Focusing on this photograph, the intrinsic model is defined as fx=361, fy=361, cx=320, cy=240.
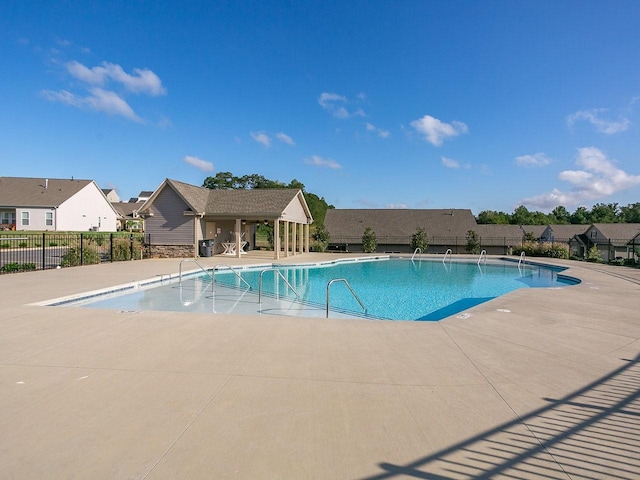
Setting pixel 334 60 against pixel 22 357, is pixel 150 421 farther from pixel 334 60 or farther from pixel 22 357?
pixel 334 60

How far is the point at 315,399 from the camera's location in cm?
351

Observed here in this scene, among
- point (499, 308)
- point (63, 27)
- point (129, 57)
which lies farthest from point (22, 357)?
point (129, 57)

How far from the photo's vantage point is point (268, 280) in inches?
600

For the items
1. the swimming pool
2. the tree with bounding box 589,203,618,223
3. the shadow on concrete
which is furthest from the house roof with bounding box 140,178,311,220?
the tree with bounding box 589,203,618,223

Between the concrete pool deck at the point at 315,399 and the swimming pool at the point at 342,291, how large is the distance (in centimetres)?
302

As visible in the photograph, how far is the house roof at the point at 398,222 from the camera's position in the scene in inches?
1565

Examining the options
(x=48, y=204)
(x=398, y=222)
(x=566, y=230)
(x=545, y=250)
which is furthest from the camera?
(x=566, y=230)

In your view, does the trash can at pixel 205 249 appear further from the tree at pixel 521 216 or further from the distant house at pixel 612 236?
the tree at pixel 521 216

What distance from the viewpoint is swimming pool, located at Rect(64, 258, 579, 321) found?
9555mm

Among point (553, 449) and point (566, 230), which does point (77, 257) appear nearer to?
point (553, 449)

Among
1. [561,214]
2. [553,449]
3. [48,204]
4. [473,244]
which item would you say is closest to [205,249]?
[48,204]

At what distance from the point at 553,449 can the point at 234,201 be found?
22.2 metres

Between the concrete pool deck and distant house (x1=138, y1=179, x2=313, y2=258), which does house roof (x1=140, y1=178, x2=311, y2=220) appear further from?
the concrete pool deck

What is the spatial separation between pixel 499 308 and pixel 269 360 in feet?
19.0
